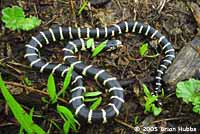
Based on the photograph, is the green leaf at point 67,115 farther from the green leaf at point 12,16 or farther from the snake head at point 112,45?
the green leaf at point 12,16

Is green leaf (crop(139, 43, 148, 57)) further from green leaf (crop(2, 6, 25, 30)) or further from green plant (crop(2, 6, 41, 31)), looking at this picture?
green leaf (crop(2, 6, 25, 30))

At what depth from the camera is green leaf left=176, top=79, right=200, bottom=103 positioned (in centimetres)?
375

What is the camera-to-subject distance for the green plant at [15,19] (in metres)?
4.44

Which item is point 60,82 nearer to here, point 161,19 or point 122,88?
point 122,88

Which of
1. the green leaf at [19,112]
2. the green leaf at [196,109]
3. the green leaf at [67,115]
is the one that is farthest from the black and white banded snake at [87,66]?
the green leaf at [19,112]

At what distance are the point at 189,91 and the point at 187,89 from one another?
0.10 ft

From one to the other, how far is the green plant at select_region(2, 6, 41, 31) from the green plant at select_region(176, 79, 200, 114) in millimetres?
2000


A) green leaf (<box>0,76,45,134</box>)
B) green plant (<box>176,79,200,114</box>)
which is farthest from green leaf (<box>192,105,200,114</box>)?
green leaf (<box>0,76,45,134</box>)

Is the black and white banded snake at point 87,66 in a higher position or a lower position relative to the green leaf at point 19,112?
higher

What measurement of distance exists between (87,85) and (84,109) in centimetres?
53

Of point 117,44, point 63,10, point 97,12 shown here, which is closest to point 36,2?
point 63,10

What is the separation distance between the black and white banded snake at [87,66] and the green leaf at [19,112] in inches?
24.3

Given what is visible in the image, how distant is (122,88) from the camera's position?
400 cm

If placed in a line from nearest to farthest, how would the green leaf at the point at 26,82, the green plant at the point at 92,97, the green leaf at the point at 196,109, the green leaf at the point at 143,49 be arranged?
the green leaf at the point at 196,109, the green plant at the point at 92,97, the green leaf at the point at 26,82, the green leaf at the point at 143,49
